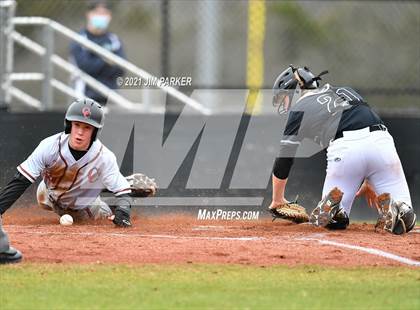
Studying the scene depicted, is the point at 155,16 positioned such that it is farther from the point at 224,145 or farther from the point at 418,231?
the point at 418,231

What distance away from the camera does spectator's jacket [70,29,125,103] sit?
52.7ft

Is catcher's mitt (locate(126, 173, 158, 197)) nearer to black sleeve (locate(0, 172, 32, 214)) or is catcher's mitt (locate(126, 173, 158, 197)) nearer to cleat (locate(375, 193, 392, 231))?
black sleeve (locate(0, 172, 32, 214))

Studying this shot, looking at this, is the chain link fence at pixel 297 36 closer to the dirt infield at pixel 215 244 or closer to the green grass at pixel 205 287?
the dirt infield at pixel 215 244

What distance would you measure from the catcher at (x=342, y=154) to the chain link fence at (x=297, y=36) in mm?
4988

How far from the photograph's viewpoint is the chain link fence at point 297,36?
16.0m

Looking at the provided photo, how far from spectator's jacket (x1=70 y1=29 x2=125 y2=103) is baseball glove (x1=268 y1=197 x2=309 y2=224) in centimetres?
589

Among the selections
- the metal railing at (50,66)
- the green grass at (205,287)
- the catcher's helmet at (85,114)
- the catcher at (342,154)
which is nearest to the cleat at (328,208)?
the catcher at (342,154)

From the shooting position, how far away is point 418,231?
10734 millimetres

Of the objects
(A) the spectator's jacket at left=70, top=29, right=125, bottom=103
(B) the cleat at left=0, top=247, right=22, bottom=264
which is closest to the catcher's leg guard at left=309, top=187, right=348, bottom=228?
(B) the cleat at left=0, top=247, right=22, bottom=264

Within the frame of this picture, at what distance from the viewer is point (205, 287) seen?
24.2ft

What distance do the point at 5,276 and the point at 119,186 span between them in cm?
301

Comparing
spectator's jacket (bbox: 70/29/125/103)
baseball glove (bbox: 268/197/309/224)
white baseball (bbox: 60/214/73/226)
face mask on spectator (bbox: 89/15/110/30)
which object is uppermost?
face mask on spectator (bbox: 89/15/110/30)

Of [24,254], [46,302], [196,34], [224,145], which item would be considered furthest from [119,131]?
[46,302]

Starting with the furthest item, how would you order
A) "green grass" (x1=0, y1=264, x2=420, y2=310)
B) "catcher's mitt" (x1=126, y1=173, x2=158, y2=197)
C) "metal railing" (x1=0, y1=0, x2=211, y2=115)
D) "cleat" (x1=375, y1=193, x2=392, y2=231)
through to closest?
"metal railing" (x1=0, y1=0, x2=211, y2=115) → "catcher's mitt" (x1=126, y1=173, x2=158, y2=197) → "cleat" (x1=375, y1=193, x2=392, y2=231) → "green grass" (x1=0, y1=264, x2=420, y2=310)
